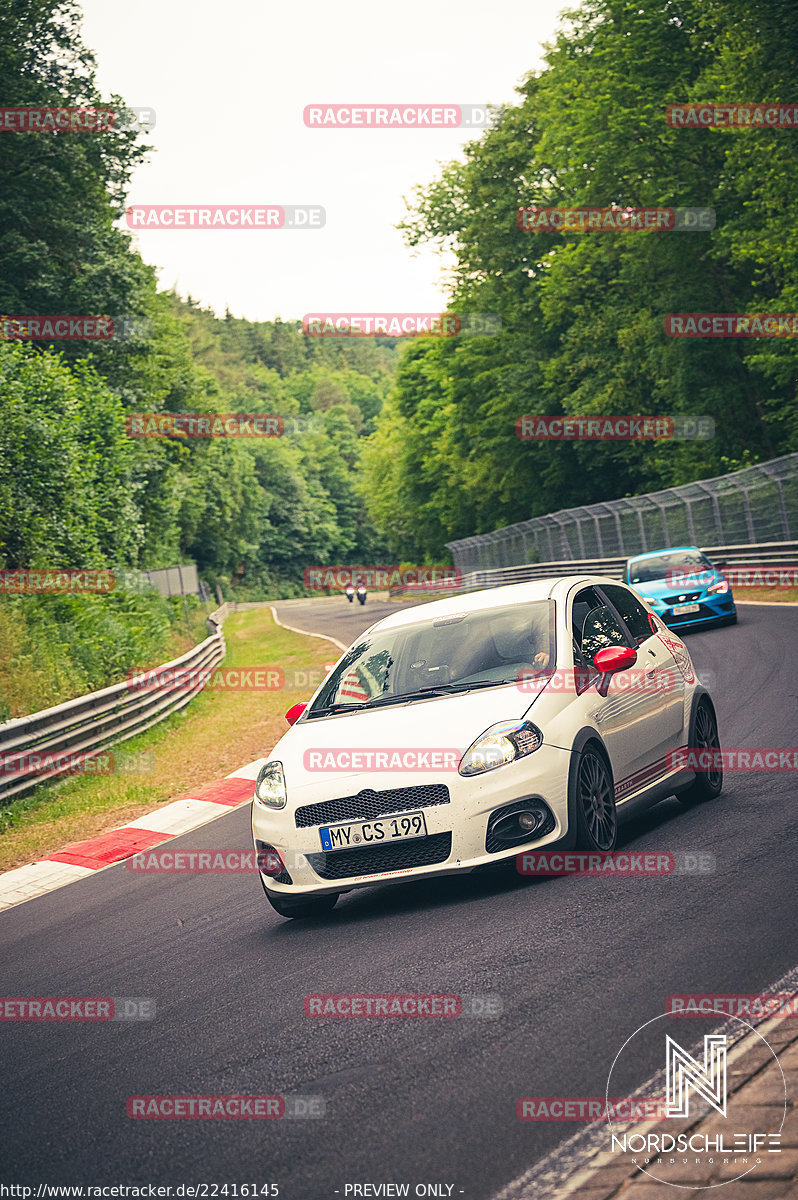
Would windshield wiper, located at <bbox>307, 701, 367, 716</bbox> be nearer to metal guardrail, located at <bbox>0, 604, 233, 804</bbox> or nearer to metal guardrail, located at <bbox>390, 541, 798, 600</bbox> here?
metal guardrail, located at <bbox>0, 604, 233, 804</bbox>

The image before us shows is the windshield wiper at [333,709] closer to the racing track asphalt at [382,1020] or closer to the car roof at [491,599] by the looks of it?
the car roof at [491,599]

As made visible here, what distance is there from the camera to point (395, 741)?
6355 millimetres

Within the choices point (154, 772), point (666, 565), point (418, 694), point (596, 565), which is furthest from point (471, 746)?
point (596, 565)

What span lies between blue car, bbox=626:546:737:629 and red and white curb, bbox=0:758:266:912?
10.3 m

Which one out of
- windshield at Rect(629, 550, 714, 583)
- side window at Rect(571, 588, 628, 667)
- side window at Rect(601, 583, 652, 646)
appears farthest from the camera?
windshield at Rect(629, 550, 714, 583)

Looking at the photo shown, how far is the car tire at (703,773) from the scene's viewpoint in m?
8.18

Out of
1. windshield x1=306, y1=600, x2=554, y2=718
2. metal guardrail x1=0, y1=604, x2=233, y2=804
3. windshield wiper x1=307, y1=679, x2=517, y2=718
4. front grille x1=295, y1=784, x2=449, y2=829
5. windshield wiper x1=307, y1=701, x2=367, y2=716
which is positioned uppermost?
windshield x1=306, y1=600, x2=554, y2=718

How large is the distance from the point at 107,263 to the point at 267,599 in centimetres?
9473

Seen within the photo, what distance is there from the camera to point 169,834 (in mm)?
11453

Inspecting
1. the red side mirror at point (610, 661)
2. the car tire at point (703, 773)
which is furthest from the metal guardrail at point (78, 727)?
the red side mirror at point (610, 661)

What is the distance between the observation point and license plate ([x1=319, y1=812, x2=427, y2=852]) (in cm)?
609

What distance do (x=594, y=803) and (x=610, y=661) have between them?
2.87 feet

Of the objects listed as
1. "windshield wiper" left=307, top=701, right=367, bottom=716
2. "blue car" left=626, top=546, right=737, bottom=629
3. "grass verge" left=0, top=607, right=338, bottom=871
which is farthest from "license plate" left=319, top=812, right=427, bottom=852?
"blue car" left=626, top=546, right=737, bottom=629

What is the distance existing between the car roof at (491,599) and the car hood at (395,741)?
1032 millimetres
